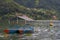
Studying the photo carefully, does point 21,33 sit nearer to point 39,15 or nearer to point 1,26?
point 1,26

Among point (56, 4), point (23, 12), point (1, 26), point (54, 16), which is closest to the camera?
point (1, 26)

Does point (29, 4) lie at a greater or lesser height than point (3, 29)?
greater

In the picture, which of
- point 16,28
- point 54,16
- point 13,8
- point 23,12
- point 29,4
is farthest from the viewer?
point 29,4

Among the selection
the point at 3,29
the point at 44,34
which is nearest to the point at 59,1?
the point at 44,34

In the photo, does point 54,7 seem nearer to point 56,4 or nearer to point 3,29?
point 56,4

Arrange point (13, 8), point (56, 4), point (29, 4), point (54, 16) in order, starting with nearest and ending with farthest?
point (13, 8) → point (54, 16) → point (29, 4) → point (56, 4)

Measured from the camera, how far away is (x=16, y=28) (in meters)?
2.54

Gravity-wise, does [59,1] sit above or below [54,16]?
above

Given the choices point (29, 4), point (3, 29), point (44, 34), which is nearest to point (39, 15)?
point (29, 4)

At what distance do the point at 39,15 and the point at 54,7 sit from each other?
129 cm

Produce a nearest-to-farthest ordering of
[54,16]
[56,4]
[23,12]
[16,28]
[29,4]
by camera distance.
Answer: [16,28] → [23,12] → [54,16] → [29,4] → [56,4]

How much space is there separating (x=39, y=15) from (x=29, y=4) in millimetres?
896

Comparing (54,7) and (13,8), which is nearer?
(13,8)

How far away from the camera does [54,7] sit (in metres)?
7.19
